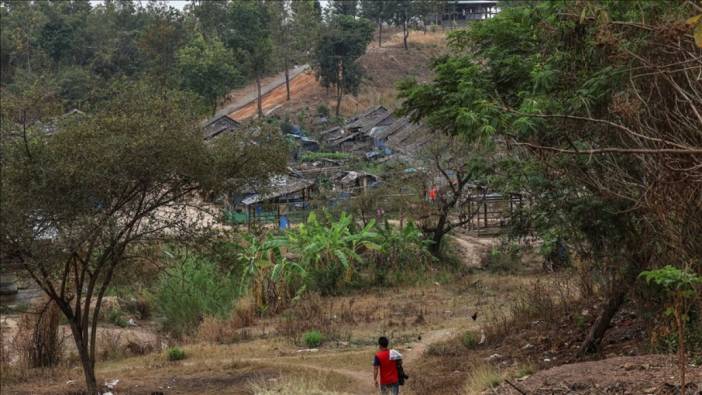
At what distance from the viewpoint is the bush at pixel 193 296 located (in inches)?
770

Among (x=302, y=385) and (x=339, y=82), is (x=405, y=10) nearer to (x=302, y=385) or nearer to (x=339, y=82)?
(x=339, y=82)

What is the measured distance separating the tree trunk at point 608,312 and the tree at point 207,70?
48.6m

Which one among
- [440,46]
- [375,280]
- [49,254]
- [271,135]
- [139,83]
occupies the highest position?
[440,46]

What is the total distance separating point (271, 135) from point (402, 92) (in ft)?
14.7

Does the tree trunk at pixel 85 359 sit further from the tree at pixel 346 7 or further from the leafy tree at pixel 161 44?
the tree at pixel 346 7

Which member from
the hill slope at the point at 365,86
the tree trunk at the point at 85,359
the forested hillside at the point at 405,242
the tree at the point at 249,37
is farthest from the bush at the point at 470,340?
the tree at the point at 249,37

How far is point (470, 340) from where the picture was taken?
14344mm

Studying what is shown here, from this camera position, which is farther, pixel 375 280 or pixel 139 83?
pixel 375 280

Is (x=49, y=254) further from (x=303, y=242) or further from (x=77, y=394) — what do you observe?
(x=303, y=242)

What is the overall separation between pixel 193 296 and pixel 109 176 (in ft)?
A: 29.3

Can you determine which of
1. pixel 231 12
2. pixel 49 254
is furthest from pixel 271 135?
pixel 231 12

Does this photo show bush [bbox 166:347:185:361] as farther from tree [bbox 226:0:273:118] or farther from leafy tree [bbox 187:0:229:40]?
leafy tree [bbox 187:0:229:40]

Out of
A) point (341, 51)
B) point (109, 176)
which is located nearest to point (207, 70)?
point (341, 51)

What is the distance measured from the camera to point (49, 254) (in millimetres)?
11016
